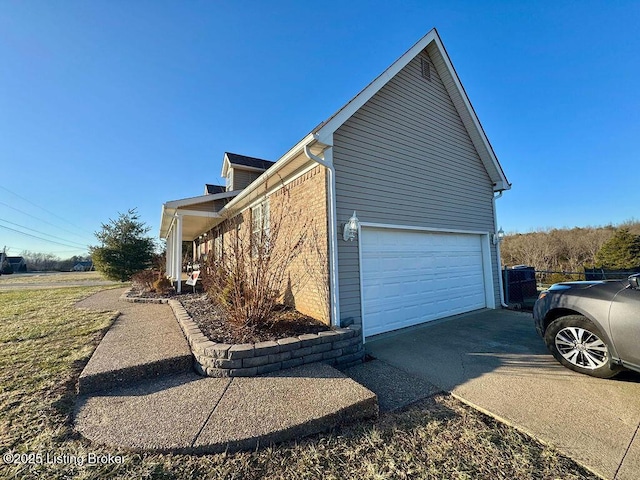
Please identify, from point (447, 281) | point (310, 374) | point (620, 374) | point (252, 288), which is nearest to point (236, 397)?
point (310, 374)

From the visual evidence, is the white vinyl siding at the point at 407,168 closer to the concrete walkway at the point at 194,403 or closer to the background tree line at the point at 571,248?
the concrete walkway at the point at 194,403

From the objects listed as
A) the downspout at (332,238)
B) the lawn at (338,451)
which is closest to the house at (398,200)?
the downspout at (332,238)

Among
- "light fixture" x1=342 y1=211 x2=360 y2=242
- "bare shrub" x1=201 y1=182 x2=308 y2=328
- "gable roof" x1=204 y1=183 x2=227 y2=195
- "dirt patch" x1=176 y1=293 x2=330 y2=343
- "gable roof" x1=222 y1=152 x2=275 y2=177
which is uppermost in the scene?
"gable roof" x1=222 y1=152 x2=275 y2=177

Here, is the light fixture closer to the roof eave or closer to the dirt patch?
the roof eave

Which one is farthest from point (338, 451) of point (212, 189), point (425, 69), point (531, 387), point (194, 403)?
point (212, 189)

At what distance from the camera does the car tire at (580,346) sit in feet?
11.5

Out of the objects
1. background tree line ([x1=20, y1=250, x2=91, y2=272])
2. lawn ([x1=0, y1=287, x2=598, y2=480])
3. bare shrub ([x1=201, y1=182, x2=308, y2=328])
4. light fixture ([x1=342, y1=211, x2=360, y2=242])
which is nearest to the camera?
lawn ([x1=0, y1=287, x2=598, y2=480])

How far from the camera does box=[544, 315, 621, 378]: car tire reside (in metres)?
3.51

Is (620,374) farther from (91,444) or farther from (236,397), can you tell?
(91,444)

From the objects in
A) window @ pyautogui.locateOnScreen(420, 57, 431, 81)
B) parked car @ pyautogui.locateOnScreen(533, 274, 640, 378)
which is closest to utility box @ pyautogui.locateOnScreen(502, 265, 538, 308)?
parked car @ pyautogui.locateOnScreen(533, 274, 640, 378)

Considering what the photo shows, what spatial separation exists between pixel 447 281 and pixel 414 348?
288cm

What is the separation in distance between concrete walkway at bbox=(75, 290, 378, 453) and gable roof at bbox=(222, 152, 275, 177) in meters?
10.8

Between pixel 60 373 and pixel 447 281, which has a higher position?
pixel 447 281

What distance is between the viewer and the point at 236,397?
298cm
